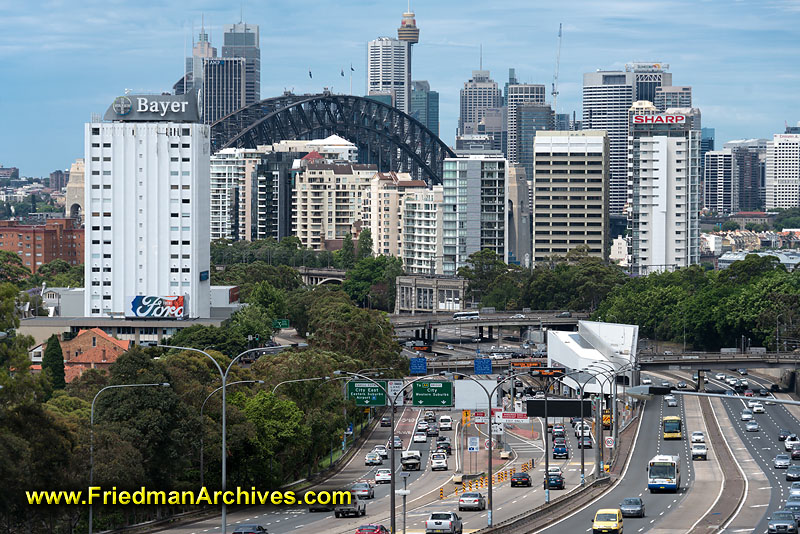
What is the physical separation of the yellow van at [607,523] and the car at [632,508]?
30.3 feet

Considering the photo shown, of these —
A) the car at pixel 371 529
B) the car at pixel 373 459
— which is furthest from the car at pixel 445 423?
the car at pixel 371 529

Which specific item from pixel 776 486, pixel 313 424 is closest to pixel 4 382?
pixel 313 424

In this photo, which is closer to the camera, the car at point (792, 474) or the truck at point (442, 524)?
the truck at point (442, 524)

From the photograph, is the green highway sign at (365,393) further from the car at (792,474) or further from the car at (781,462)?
the car at (781,462)

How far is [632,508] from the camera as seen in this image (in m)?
106

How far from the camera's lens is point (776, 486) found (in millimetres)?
125750

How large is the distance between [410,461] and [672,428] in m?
38.0

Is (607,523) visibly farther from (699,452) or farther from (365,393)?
(699,452)

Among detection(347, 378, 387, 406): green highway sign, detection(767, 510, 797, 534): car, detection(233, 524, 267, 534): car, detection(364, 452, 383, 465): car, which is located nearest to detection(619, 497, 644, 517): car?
detection(767, 510, 797, 534): car

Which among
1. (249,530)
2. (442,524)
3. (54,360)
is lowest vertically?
(442,524)

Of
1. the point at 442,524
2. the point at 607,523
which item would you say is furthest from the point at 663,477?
the point at 442,524

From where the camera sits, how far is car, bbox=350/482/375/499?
397 feet

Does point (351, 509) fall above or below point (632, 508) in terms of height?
below

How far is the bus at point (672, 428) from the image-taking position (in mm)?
167250
